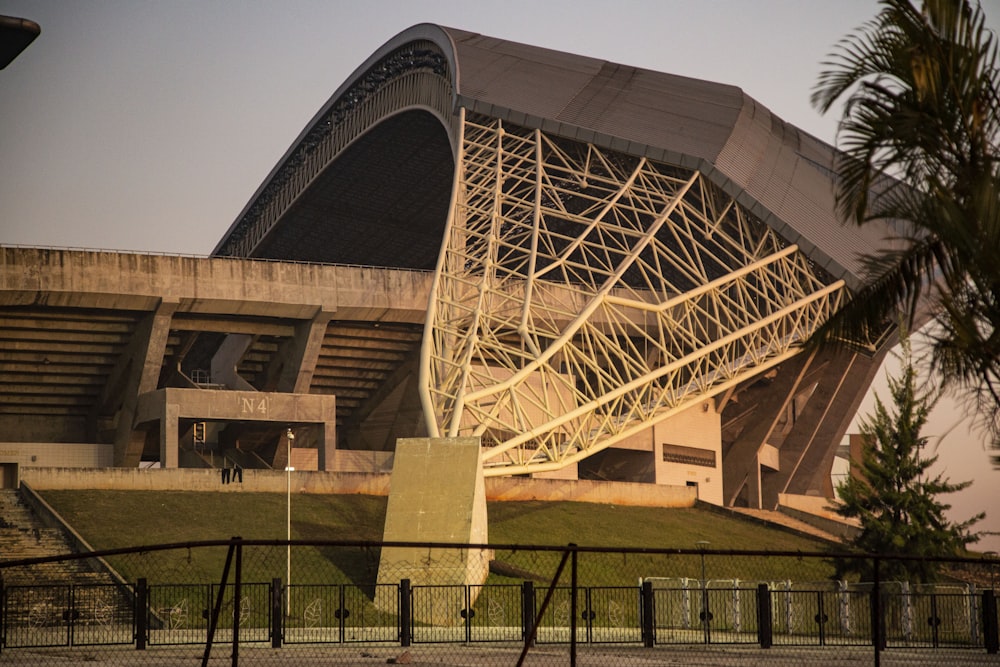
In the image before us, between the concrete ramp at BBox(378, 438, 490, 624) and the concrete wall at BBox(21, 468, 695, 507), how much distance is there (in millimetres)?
10518

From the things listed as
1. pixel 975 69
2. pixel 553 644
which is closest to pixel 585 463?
pixel 553 644

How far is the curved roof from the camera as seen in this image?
56.9 m

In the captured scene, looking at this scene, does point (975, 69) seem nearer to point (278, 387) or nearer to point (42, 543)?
point (42, 543)

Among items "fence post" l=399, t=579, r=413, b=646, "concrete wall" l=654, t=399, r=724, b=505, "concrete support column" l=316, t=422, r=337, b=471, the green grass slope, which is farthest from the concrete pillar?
"fence post" l=399, t=579, r=413, b=646

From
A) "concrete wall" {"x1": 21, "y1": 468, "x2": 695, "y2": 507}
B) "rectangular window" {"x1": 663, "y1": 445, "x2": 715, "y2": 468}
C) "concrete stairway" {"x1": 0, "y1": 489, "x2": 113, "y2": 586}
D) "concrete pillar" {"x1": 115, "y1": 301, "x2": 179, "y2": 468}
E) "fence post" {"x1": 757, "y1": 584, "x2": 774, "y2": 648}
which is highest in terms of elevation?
"concrete pillar" {"x1": 115, "y1": 301, "x2": 179, "y2": 468}

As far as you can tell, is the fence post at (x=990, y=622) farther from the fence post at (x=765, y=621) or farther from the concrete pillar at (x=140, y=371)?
the concrete pillar at (x=140, y=371)

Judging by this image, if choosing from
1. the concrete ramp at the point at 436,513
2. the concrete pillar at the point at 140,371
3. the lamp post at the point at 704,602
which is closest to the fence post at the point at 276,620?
the lamp post at the point at 704,602

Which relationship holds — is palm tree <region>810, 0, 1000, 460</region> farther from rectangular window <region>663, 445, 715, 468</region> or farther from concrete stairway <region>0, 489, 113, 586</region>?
rectangular window <region>663, 445, 715, 468</region>

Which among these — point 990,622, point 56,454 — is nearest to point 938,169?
point 990,622

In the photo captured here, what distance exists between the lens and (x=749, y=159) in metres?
58.0

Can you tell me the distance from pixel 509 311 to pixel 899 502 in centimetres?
2021

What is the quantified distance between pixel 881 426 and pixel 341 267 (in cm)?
3192

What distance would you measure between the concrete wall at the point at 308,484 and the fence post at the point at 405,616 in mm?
24372

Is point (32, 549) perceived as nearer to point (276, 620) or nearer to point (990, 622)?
point (276, 620)
